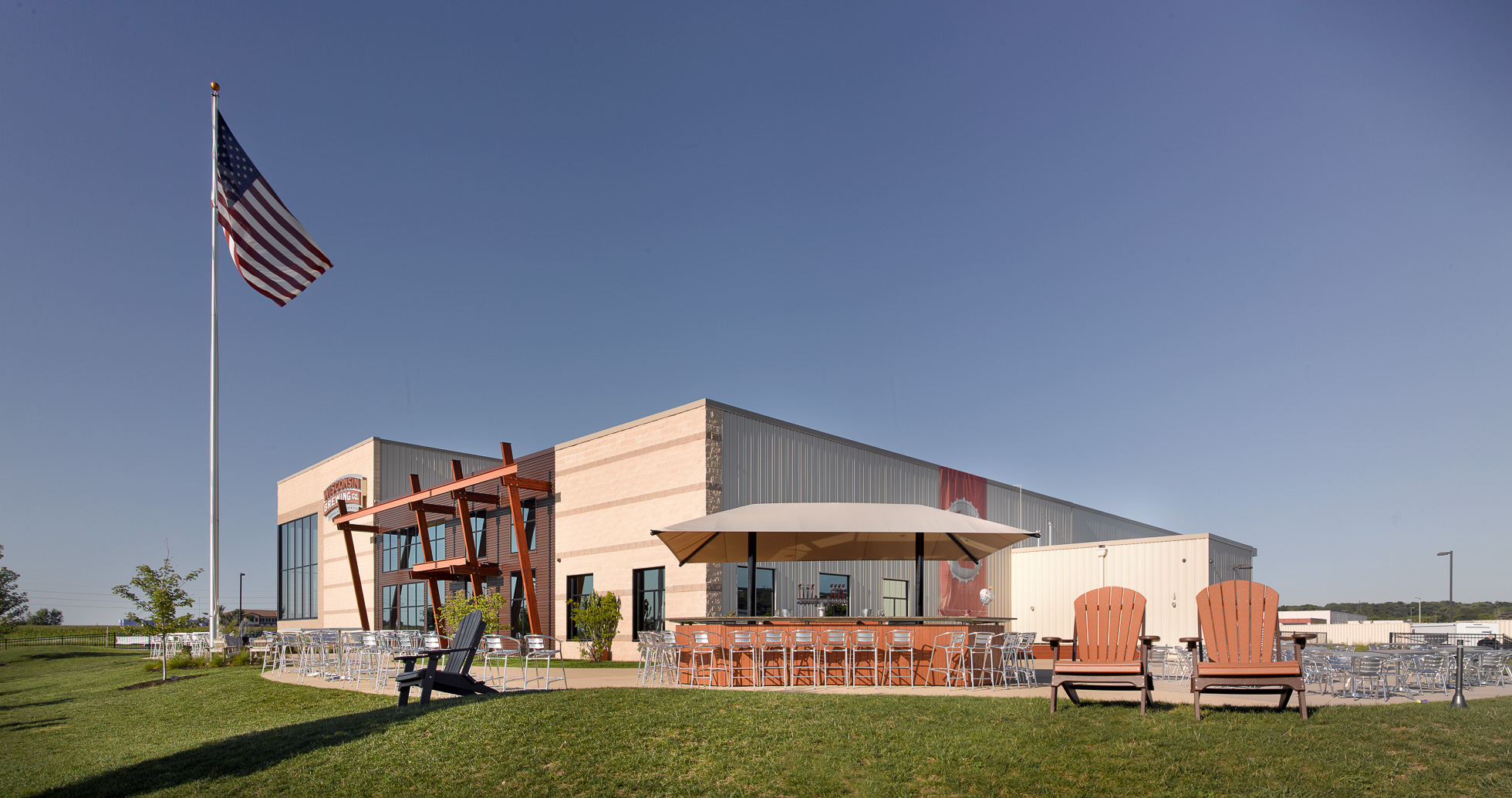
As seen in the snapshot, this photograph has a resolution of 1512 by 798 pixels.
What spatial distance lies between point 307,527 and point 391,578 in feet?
27.0

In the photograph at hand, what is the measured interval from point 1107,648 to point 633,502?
15.1 meters

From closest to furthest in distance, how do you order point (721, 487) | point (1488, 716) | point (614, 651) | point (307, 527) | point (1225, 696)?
point (1488, 716) → point (1225, 696) → point (721, 487) → point (614, 651) → point (307, 527)

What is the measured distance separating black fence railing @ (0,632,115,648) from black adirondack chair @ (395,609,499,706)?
48315 millimetres

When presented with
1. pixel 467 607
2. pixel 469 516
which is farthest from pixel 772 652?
pixel 469 516

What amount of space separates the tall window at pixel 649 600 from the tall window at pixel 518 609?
14.7ft

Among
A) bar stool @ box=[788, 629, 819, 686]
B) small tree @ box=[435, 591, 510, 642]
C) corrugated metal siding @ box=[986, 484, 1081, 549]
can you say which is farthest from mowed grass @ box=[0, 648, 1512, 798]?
corrugated metal siding @ box=[986, 484, 1081, 549]

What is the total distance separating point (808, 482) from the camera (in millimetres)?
23234

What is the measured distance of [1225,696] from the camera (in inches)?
396

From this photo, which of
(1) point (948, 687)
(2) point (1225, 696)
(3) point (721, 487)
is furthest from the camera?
(3) point (721, 487)

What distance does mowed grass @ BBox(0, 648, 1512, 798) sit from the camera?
639cm

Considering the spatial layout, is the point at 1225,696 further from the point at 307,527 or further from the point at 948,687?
the point at 307,527

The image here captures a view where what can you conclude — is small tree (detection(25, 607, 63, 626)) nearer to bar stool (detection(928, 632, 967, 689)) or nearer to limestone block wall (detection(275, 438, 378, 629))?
limestone block wall (detection(275, 438, 378, 629))

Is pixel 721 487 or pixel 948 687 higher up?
pixel 721 487

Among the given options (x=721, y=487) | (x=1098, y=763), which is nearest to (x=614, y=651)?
(x=721, y=487)
